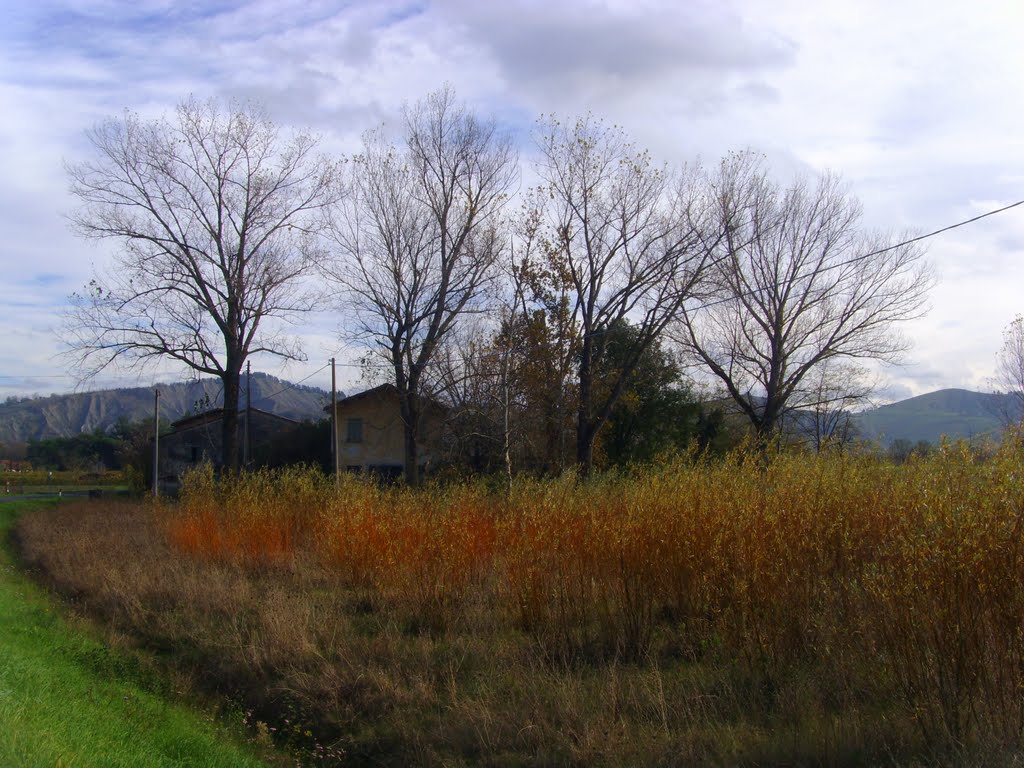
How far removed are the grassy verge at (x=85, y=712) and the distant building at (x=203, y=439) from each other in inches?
1530

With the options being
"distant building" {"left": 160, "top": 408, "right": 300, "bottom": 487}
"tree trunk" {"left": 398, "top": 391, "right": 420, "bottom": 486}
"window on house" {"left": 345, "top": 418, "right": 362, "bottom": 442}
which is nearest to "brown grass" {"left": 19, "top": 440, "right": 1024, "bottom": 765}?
"tree trunk" {"left": 398, "top": 391, "right": 420, "bottom": 486}

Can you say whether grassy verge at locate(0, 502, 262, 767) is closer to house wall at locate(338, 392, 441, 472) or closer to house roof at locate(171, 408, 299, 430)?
house wall at locate(338, 392, 441, 472)

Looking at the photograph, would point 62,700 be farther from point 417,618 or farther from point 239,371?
point 239,371

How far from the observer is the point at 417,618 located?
10.7 metres

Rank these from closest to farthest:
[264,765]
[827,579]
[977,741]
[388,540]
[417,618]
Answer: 1. [977,741]
2. [827,579]
3. [264,765]
4. [417,618]
5. [388,540]

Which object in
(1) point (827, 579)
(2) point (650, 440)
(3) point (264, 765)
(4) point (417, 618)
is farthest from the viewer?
(2) point (650, 440)

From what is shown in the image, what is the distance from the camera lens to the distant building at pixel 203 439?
1976 inches

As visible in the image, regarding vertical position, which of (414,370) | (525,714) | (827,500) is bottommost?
(525,714)

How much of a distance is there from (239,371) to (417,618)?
949 inches

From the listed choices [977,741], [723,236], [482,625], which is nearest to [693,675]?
[977,741]

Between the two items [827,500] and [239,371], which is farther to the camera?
[239,371]

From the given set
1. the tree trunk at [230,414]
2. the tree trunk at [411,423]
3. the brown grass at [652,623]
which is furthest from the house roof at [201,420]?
the brown grass at [652,623]

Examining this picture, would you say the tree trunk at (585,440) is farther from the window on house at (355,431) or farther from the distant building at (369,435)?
the window on house at (355,431)

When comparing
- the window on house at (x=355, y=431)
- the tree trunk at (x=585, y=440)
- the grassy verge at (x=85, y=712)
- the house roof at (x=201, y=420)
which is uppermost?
the house roof at (x=201, y=420)
